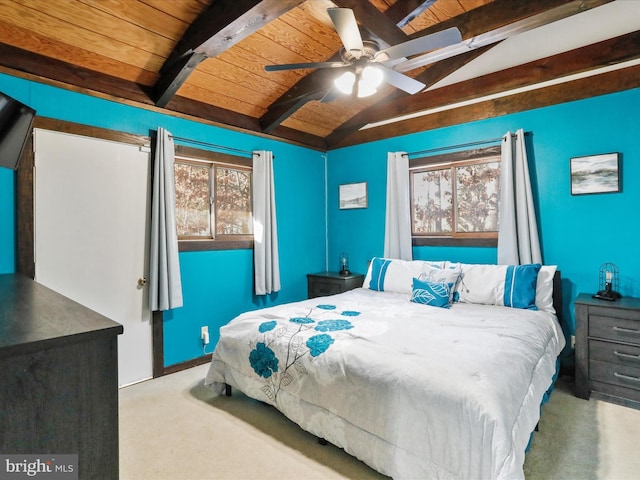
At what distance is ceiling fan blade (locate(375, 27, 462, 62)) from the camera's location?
192 centimetres

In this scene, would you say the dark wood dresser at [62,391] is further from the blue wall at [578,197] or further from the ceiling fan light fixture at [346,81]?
the blue wall at [578,197]

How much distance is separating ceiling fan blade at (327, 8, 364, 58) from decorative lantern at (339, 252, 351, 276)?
282 centimetres

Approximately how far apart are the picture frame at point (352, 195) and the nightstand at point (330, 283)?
36.0 inches

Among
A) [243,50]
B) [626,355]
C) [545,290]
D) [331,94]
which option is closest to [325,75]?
[331,94]

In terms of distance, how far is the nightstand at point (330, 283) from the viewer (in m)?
4.23

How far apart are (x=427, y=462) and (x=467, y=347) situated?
2.04 ft

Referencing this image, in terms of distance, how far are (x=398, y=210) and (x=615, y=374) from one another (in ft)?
7.73

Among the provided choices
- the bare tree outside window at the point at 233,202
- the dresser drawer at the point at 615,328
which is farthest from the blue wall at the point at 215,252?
the dresser drawer at the point at 615,328

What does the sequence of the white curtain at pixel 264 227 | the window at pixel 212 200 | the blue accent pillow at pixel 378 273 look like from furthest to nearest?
the white curtain at pixel 264 227 < the blue accent pillow at pixel 378 273 < the window at pixel 212 200

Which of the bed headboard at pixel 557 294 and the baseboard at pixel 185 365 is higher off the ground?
the bed headboard at pixel 557 294

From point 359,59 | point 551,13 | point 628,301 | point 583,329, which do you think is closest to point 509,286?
point 583,329

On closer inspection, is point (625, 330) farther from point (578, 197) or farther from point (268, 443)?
point (268, 443)

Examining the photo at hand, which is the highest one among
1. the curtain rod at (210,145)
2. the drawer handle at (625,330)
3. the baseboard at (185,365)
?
the curtain rod at (210,145)

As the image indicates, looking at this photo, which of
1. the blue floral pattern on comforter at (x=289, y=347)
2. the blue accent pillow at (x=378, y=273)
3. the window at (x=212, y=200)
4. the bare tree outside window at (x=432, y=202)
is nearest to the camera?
the blue floral pattern on comforter at (x=289, y=347)
